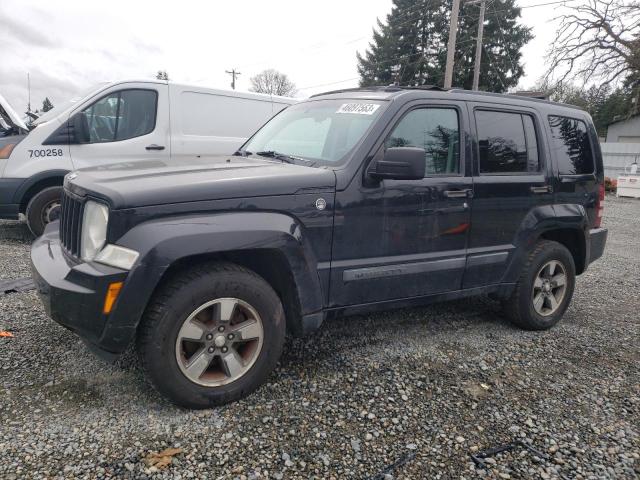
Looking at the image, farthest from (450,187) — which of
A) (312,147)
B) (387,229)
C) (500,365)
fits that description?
(500,365)

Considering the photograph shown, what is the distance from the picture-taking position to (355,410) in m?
2.73

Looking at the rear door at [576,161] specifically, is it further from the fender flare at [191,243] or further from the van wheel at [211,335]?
the van wheel at [211,335]

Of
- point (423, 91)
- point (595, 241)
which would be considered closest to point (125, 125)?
point (423, 91)

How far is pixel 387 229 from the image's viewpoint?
3.13 metres

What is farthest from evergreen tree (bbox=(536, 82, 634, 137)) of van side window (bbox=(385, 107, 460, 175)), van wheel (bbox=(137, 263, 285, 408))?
van wheel (bbox=(137, 263, 285, 408))

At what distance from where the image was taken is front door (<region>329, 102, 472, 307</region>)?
3.01 meters

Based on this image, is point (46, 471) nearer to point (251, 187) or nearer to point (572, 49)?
point (251, 187)

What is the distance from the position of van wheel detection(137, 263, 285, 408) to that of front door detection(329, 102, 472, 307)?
536 mm

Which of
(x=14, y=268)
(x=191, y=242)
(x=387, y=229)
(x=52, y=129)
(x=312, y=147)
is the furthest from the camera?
(x=52, y=129)

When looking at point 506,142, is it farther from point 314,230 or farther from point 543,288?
point 314,230

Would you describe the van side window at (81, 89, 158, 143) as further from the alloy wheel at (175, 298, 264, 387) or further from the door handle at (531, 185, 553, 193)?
the door handle at (531, 185, 553, 193)

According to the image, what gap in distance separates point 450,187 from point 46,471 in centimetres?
290

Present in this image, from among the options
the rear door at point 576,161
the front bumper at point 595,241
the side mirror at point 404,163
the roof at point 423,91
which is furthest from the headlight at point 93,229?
the front bumper at point 595,241

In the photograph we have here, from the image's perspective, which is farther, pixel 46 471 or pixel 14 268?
pixel 14 268
